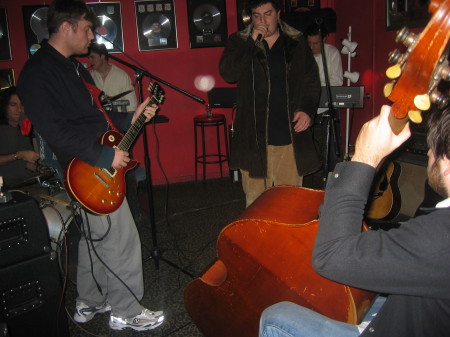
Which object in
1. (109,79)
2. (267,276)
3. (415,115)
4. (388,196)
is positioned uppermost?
(109,79)

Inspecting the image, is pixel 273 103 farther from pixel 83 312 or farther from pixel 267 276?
pixel 83 312

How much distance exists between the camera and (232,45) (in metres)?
2.27

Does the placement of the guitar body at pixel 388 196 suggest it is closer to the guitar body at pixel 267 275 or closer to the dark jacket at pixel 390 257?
the guitar body at pixel 267 275

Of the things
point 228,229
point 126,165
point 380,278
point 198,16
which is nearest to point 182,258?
point 126,165

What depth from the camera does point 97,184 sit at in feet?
6.04

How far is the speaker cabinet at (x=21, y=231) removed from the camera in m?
1.50

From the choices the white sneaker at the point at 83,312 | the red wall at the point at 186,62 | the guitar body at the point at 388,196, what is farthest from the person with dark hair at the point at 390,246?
the red wall at the point at 186,62

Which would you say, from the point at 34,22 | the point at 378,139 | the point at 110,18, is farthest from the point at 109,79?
the point at 378,139

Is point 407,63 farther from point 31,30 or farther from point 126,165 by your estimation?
point 31,30

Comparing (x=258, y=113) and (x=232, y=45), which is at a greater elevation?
(x=232, y=45)

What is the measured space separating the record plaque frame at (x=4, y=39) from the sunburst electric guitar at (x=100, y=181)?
3106 mm

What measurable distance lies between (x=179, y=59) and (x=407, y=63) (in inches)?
165

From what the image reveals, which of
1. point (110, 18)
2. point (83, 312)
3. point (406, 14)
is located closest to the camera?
point (83, 312)

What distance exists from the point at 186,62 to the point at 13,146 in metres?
2.35
